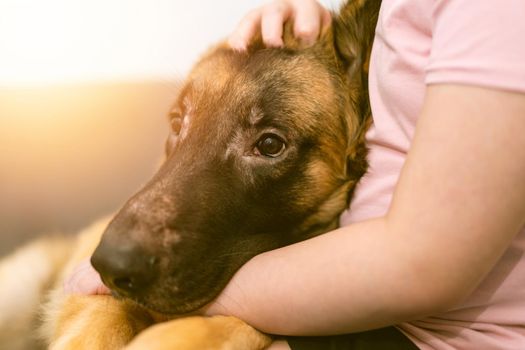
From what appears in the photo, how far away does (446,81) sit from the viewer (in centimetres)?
82

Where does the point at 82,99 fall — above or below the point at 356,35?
below

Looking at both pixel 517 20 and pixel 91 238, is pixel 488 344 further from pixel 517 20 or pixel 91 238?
pixel 91 238

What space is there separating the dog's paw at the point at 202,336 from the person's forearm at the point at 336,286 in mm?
30

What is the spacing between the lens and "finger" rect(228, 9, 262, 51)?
1.34 m

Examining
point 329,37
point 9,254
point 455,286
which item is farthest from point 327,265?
point 9,254

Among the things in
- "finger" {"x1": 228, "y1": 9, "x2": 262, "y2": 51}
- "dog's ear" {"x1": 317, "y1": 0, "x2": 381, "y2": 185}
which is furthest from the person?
"finger" {"x1": 228, "y1": 9, "x2": 262, "y2": 51}

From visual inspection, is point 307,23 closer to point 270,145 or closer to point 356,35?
point 356,35

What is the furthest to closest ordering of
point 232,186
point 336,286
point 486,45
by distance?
point 232,186, point 336,286, point 486,45

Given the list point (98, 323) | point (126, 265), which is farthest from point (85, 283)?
point (126, 265)

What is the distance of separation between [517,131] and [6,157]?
1.81m

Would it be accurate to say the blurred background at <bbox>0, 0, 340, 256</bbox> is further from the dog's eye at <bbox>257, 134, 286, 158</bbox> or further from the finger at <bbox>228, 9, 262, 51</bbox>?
the dog's eye at <bbox>257, 134, 286, 158</bbox>

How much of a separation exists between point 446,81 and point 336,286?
0.39m

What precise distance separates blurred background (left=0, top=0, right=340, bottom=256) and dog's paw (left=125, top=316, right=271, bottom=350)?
107cm

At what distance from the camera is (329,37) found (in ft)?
4.44
